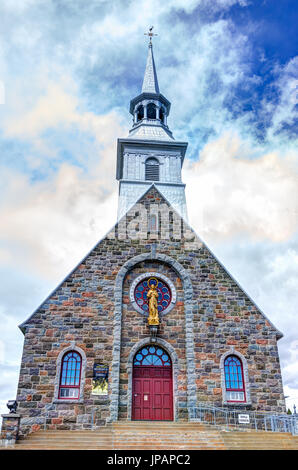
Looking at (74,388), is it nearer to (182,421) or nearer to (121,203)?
(182,421)

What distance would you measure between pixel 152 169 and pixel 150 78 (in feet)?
36.9

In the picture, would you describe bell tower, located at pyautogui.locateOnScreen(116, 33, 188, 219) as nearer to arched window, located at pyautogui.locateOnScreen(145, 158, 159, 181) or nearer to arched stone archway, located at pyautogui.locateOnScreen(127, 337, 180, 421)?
arched window, located at pyautogui.locateOnScreen(145, 158, 159, 181)

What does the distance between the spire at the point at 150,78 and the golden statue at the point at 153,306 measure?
77.9 ft

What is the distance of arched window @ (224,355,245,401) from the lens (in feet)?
54.5

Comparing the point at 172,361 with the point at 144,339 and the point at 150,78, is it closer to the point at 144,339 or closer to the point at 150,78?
the point at 144,339

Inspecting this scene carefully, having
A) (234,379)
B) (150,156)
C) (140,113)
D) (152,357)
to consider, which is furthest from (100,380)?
(140,113)

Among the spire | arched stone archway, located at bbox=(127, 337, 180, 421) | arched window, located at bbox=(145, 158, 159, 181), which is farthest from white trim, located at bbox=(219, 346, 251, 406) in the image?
the spire

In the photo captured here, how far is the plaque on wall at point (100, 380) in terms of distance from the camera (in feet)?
52.8

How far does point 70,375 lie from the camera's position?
16328 millimetres

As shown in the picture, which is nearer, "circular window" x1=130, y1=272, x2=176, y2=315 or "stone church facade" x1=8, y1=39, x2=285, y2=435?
"stone church facade" x1=8, y1=39, x2=285, y2=435

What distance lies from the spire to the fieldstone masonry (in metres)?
21.6
